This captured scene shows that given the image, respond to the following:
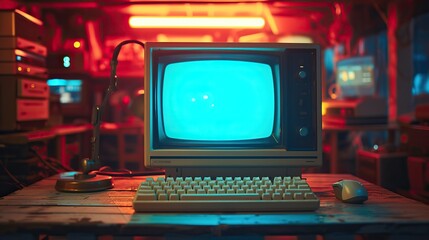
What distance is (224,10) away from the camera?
595cm

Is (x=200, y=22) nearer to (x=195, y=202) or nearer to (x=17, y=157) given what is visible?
(x=17, y=157)

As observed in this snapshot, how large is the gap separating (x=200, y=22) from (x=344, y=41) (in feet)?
7.78

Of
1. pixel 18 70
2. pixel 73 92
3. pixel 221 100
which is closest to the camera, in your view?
pixel 221 100

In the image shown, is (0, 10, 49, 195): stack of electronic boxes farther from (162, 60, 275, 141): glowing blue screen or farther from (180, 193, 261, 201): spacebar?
(180, 193, 261, 201): spacebar

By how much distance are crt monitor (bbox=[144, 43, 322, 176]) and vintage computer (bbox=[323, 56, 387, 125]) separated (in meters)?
3.02

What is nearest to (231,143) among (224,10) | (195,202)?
(195,202)

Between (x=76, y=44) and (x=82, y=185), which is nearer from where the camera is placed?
(x=82, y=185)

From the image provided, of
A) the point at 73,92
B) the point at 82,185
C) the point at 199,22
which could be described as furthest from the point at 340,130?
the point at 82,185

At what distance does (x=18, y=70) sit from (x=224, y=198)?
1.71 metres

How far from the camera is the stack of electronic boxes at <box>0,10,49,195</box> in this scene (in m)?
2.39

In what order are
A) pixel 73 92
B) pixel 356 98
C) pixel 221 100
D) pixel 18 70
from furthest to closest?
pixel 73 92 → pixel 356 98 → pixel 18 70 → pixel 221 100

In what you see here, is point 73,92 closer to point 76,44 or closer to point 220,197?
point 76,44

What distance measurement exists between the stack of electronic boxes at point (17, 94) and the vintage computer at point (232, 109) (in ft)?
3.35

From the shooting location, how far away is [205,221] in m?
1.16
